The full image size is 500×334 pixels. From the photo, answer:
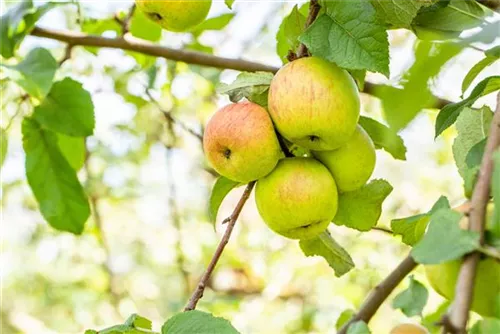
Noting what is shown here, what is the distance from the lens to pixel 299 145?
915 millimetres

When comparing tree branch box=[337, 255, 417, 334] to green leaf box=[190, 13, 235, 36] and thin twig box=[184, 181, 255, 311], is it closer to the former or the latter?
thin twig box=[184, 181, 255, 311]

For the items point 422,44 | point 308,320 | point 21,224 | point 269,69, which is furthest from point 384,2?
point 21,224

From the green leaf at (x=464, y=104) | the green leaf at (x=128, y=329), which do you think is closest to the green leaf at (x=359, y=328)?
the green leaf at (x=128, y=329)

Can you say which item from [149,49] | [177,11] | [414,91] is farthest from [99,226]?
[414,91]

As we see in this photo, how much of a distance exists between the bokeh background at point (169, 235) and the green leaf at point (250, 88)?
109 centimetres

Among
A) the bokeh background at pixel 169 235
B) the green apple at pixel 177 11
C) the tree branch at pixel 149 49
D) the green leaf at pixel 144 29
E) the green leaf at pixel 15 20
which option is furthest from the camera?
the bokeh background at pixel 169 235

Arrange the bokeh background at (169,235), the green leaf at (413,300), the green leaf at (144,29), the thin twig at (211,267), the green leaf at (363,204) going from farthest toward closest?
the bokeh background at (169,235), the green leaf at (144,29), the green leaf at (363,204), the thin twig at (211,267), the green leaf at (413,300)

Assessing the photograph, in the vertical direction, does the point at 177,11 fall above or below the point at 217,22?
above

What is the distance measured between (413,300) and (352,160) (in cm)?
22

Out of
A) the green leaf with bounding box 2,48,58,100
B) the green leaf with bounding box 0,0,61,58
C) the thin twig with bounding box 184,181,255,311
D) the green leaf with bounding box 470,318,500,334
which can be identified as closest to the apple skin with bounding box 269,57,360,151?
the thin twig with bounding box 184,181,255,311

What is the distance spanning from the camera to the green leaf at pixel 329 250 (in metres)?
1.06

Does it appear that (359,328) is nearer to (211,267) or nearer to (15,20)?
(211,267)

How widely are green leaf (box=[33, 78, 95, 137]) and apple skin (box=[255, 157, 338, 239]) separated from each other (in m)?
0.60

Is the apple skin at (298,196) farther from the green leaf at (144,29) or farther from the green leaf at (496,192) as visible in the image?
the green leaf at (144,29)
